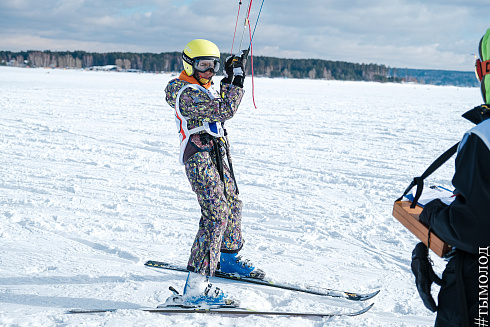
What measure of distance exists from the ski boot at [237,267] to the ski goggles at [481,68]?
240cm

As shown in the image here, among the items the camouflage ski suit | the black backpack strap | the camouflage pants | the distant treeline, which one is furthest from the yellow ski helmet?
the distant treeline

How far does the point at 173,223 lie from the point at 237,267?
4.52 ft

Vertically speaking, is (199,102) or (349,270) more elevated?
(199,102)

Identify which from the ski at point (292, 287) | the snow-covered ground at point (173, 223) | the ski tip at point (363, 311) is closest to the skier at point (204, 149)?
the snow-covered ground at point (173, 223)

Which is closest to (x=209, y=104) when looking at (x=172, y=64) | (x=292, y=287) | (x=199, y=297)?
(x=199, y=297)

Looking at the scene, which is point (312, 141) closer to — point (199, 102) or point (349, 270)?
point (349, 270)

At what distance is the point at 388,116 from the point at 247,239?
1269 cm

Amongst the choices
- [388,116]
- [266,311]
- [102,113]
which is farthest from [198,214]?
[388,116]

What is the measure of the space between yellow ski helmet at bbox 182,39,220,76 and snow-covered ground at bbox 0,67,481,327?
1.68 meters

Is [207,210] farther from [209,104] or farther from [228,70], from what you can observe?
[228,70]

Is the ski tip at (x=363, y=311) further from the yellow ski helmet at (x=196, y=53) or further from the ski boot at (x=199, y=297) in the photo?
the yellow ski helmet at (x=196, y=53)

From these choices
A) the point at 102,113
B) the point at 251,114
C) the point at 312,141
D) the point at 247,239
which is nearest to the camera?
the point at 247,239

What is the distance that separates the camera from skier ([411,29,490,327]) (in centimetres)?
136

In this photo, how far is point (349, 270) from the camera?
3744 millimetres
